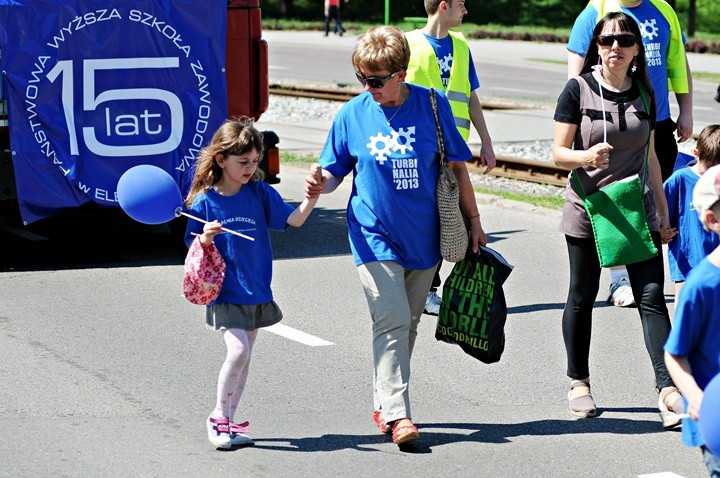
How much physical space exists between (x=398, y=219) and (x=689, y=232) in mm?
1476

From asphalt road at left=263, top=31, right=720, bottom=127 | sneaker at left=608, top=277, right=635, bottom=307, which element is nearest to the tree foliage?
asphalt road at left=263, top=31, right=720, bottom=127

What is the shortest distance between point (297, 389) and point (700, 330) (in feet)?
10.1

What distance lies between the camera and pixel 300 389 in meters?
6.64

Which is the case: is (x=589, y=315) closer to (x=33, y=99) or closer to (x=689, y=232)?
(x=689, y=232)

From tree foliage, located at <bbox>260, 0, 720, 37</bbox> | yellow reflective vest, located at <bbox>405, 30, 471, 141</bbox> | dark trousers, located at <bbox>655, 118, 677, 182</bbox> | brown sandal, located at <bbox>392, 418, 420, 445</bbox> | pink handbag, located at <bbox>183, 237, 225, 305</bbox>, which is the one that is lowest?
tree foliage, located at <bbox>260, 0, 720, 37</bbox>

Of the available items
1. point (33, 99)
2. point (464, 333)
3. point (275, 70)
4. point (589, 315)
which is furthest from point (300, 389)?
point (275, 70)

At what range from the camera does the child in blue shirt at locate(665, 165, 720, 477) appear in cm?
380

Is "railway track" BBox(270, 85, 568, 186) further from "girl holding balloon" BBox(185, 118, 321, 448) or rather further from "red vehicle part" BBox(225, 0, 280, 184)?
"girl holding balloon" BBox(185, 118, 321, 448)

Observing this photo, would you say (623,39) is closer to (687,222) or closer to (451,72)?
(687,222)

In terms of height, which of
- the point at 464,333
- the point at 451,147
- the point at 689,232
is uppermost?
the point at 451,147

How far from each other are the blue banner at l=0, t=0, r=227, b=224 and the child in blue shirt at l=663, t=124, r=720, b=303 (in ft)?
14.6

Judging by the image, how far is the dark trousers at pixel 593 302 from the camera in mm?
6047

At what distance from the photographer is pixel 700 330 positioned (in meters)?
3.89

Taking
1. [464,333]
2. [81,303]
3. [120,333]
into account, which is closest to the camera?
[464,333]
